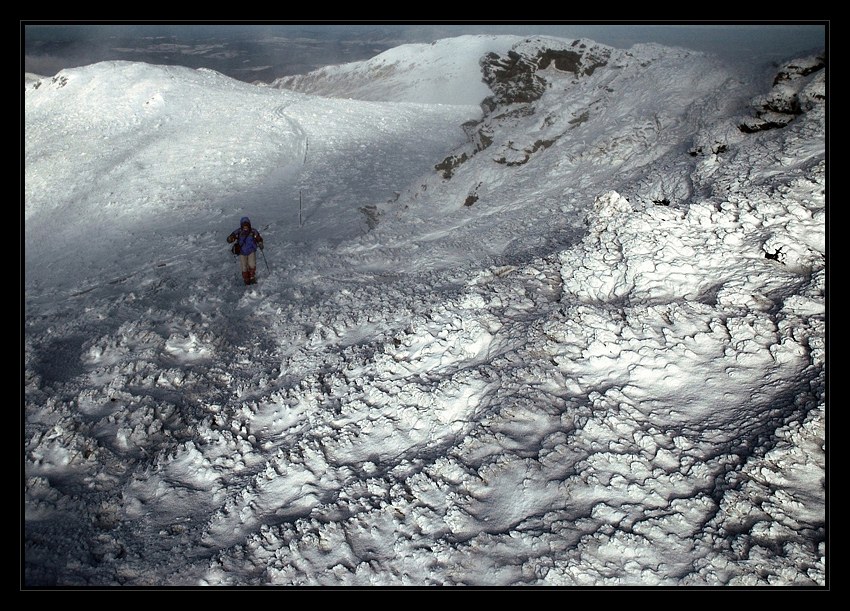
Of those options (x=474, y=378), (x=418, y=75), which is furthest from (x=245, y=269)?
(x=418, y=75)

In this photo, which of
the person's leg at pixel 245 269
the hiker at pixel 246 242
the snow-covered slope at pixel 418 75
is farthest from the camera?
the snow-covered slope at pixel 418 75

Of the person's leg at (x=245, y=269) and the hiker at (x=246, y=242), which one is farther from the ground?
the hiker at (x=246, y=242)

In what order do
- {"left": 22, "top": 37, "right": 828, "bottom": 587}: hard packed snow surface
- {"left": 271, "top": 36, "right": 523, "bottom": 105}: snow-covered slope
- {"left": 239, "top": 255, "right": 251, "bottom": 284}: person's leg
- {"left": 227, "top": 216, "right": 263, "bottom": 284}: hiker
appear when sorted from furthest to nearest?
1. {"left": 271, "top": 36, "right": 523, "bottom": 105}: snow-covered slope
2. {"left": 239, "top": 255, "right": 251, "bottom": 284}: person's leg
3. {"left": 227, "top": 216, "right": 263, "bottom": 284}: hiker
4. {"left": 22, "top": 37, "right": 828, "bottom": 587}: hard packed snow surface

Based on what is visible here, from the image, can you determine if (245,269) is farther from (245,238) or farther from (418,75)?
(418,75)

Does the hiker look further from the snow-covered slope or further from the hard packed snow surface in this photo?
the snow-covered slope

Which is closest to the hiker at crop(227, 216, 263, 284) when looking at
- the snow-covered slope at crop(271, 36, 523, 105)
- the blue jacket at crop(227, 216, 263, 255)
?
the blue jacket at crop(227, 216, 263, 255)

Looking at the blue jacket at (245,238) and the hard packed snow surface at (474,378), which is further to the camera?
the blue jacket at (245,238)

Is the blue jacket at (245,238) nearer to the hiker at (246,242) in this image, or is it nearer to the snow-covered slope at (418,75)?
the hiker at (246,242)

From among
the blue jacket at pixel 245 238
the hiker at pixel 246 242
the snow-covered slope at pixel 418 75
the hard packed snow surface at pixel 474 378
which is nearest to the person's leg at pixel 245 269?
the hiker at pixel 246 242
